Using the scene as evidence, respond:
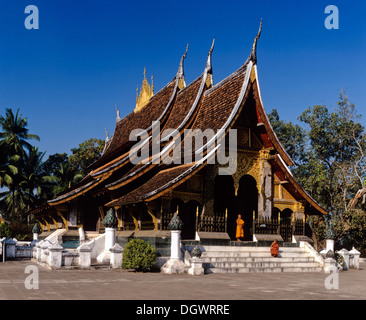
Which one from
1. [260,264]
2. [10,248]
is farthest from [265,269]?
[10,248]

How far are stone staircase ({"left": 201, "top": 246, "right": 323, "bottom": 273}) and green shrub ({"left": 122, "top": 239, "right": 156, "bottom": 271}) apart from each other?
5.54 ft

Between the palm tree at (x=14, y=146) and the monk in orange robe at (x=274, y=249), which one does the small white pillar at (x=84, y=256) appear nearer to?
the monk in orange robe at (x=274, y=249)

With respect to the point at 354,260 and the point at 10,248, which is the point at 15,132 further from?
the point at 354,260

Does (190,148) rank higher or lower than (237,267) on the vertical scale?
higher

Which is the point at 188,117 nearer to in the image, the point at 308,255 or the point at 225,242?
the point at 225,242

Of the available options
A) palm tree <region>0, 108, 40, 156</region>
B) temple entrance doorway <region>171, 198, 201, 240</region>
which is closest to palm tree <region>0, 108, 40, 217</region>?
palm tree <region>0, 108, 40, 156</region>

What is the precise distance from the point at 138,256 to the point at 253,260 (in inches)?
164

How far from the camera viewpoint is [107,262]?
1499cm

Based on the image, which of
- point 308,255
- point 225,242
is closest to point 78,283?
point 225,242

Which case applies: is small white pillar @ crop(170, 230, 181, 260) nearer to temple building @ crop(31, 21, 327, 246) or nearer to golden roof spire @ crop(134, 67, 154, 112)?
temple building @ crop(31, 21, 327, 246)

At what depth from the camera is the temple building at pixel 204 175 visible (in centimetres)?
1549
